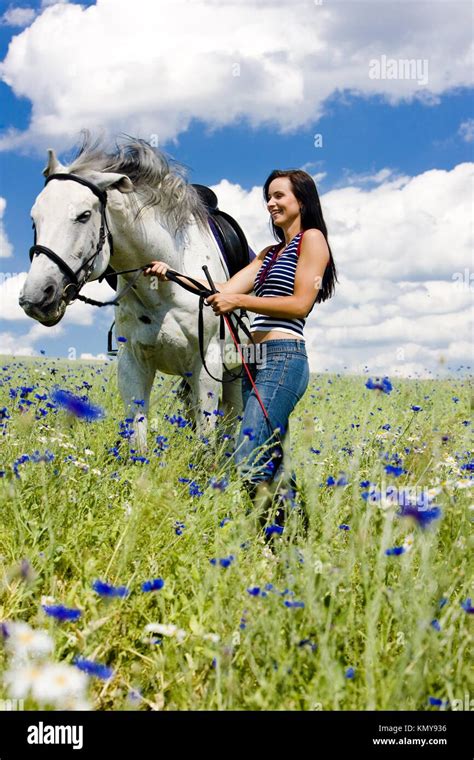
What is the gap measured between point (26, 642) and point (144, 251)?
334 cm

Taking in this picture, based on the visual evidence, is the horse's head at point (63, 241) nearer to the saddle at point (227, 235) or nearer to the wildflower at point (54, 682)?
the saddle at point (227, 235)

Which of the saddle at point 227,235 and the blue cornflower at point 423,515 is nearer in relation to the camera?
the blue cornflower at point 423,515

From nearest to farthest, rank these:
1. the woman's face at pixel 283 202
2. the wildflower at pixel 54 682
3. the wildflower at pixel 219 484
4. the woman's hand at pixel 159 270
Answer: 1. the wildflower at pixel 54 682
2. the wildflower at pixel 219 484
3. the woman's face at pixel 283 202
4. the woman's hand at pixel 159 270

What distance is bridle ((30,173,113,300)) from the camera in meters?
3.73

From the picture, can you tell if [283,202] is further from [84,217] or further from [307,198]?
[84,217]

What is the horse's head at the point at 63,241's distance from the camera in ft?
12.1

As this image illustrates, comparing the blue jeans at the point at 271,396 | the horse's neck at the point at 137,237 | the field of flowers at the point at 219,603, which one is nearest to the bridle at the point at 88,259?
the horse's neck at the point at 137,237

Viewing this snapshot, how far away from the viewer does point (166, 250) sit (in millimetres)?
4699

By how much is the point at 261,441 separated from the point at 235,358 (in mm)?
1969

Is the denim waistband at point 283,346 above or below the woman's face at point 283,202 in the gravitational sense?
below

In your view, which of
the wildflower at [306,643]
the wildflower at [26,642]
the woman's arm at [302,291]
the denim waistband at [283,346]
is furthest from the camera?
the denim waistband at [283,346]

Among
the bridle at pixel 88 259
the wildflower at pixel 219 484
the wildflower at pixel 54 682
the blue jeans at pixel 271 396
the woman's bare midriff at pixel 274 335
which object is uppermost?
the bridle at pixel 88 259
